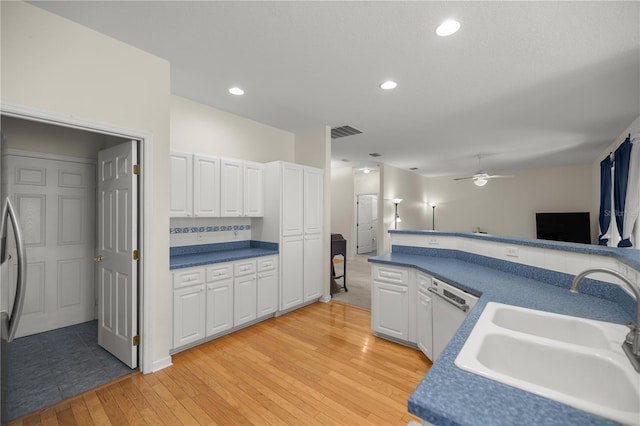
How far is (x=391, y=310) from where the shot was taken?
294 cm

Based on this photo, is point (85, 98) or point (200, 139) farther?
point (200, 139)

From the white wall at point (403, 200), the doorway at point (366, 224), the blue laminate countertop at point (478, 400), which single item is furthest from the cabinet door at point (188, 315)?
the doorway at point (366, 224)

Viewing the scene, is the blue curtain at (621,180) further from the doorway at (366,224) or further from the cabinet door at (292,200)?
the doorway at (366,224)

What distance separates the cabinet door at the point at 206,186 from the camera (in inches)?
121

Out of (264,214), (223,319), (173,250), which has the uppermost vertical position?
(264,214)

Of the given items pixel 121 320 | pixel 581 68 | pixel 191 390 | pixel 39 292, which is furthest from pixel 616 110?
pixel 39 292

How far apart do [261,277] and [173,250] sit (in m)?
1.06

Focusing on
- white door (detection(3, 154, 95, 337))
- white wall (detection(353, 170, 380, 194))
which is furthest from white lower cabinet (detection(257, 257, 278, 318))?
white wall (detection(353, 170, 380, 194))

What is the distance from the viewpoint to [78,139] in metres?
3.17

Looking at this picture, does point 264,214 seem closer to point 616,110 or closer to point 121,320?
point 121,320

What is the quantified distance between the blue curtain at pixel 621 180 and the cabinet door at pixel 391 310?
3.39 metres

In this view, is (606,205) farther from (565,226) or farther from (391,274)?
(391,274)

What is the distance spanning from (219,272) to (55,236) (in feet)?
6.70

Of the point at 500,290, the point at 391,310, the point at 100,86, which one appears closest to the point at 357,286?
the point at 391,310
